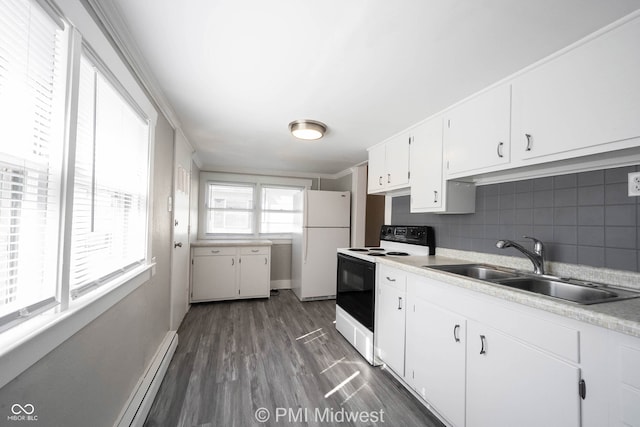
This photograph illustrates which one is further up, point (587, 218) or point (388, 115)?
point (388, 115)

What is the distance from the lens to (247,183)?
4613 millimetres

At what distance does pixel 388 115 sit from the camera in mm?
2215

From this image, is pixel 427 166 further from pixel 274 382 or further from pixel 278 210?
pixel 278 210

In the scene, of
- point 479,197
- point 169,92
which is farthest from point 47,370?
point 479,197

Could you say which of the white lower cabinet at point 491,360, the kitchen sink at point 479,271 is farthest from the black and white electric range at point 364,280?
the kitchen sink at point 479,271

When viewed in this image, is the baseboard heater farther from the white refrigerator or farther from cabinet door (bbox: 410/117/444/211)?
cabinet door (bbox: 410/117/444/211)

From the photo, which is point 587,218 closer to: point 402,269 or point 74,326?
point 402,269

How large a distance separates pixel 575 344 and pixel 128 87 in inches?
93.6

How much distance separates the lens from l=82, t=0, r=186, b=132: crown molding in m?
1.10

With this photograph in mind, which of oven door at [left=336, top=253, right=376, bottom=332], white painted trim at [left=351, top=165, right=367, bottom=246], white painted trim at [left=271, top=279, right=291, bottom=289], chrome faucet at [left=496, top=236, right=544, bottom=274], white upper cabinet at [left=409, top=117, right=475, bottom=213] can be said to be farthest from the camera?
white painted trim at [left=271, top=279, right=291, bottom=289]

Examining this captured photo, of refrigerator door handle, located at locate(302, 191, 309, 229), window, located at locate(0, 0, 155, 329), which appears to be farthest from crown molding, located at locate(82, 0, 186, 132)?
refrigerator door handle, located at locate(302, 191, 309, 229)

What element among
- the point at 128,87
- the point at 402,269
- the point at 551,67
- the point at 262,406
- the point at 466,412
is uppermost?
the point at 551,67

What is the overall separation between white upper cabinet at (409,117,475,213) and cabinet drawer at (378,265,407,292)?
0.61 meters

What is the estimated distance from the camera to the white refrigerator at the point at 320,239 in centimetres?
393
